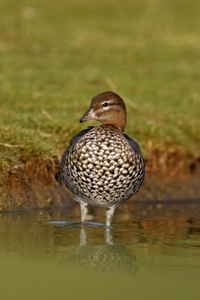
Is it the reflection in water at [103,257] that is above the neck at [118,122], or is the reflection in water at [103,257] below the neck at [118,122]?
below

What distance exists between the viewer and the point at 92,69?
54.2ft

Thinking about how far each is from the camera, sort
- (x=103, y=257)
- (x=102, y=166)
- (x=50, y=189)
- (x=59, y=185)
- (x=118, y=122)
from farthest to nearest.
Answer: (x=59, y=185), (x=50, y=189), (x=118, y=122), (x=102, y=166), (x=103, y=257)

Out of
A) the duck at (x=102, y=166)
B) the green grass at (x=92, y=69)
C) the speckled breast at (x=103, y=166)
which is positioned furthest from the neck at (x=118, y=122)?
the green grass at (x=92, y=69)

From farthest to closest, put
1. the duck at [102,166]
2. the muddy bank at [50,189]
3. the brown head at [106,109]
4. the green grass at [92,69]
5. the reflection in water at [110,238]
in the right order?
the green grass at [92,69]
the muddy bank at [50,189]
the brown head at [106,109]
the duck at [102,166]
the reflection in water at [110,238]

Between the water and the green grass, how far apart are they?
1.70 metres

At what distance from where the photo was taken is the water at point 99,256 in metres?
4.54

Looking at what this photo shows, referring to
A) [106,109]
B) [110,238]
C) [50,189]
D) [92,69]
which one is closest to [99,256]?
[110,238]

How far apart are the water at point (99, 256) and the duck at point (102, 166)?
0.46 metres

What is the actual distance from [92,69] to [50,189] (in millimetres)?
7756

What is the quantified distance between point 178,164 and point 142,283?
6406mm

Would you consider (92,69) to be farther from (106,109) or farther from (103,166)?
(103,166)

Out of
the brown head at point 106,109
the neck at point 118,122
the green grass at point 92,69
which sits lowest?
the neck at point 118,122

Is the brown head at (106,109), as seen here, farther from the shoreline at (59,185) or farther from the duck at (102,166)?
the shoreline at (59,185)

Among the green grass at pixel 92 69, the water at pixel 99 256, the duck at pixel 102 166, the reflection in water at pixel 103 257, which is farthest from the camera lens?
the green grass at pixel 92 69
